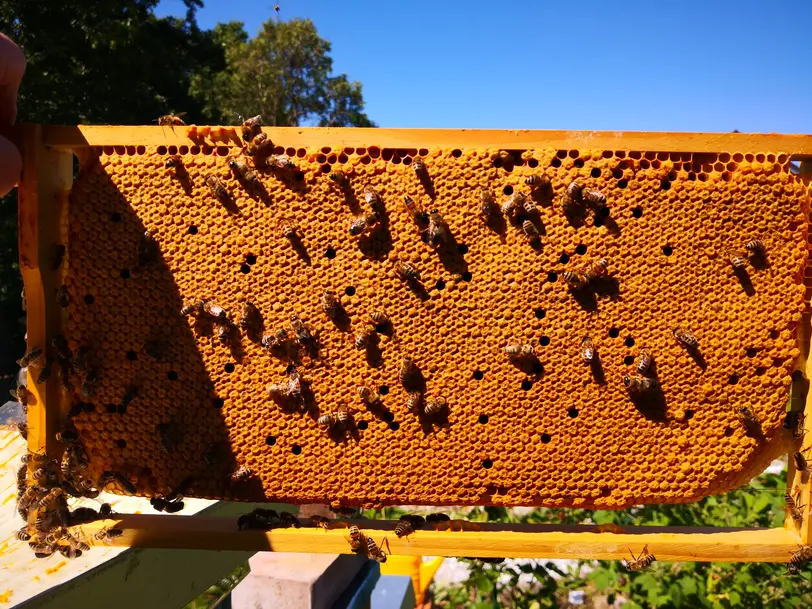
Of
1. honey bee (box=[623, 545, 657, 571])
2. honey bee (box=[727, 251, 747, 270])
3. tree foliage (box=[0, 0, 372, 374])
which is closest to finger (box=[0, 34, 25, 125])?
honey bee (box=[727, 251, 747, 270])

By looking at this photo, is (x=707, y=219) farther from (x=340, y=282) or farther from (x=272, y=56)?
(x=272, y=56)

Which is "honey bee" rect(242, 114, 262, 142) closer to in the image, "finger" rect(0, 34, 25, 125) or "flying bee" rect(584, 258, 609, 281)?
"finger" rect(0, 34, 25, 125)

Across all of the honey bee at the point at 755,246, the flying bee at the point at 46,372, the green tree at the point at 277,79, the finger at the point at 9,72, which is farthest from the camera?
the green tree at the point at 277,79

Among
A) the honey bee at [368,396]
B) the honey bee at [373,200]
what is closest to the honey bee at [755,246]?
the honey bee at [373,200]

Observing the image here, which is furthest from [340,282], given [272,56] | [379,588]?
[272,56]

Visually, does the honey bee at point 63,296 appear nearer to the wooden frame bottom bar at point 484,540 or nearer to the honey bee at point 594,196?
the wooden frame bottom bar at point 484,540

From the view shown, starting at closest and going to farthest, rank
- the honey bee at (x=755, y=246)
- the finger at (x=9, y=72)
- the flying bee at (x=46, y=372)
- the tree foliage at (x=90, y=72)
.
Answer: the finger at (x=9, y=72)
the honey bee at (x=755, y=246)
the flying bee at (x=46, y=372)
the tree foliage at (x=90, y=72)
